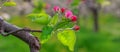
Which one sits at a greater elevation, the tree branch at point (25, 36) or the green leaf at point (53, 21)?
the green leaf at point (53, 21)

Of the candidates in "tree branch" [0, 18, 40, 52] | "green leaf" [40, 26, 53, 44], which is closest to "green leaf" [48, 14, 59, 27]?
"green leaf" [40, 26, 53, 44]

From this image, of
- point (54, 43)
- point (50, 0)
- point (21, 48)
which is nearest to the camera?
point (21, 48)

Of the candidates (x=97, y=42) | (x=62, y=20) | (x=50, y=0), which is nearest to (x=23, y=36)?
(x=62, y=20)

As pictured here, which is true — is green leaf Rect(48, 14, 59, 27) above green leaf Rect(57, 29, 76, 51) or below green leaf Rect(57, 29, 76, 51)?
above

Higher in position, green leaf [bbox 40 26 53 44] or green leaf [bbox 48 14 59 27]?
green leaf [bbox 48 14 59 27]

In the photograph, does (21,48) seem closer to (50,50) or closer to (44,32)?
(50,50)

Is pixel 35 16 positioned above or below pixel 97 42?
above

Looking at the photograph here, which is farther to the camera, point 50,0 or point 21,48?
point 50,0

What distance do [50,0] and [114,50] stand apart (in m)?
5.24

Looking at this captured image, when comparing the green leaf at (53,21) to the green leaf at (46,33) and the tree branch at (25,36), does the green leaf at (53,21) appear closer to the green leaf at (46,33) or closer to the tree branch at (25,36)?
the green leaf at (46,33)

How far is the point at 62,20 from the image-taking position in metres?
1.18

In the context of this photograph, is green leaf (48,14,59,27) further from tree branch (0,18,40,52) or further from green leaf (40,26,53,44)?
tree branch (0,18,40,52)

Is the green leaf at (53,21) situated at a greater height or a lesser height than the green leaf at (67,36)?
greater

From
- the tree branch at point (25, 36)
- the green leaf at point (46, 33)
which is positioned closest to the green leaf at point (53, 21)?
the green leaf at point (46, 33)
